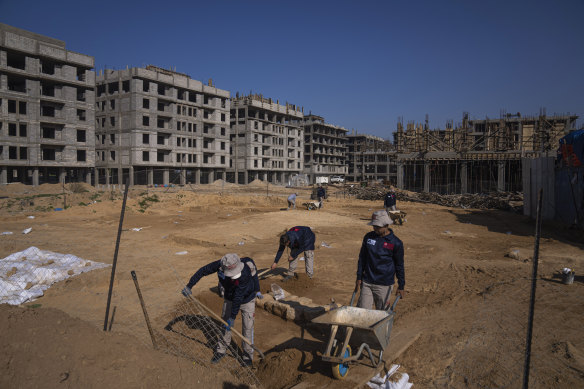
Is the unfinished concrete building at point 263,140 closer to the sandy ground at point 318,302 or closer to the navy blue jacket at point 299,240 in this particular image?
the sandy ground at point 318,302

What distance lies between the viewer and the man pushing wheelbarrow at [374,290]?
14.2 ft

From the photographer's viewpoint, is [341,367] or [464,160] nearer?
[341,367]

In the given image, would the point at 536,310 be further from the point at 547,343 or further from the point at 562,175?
the point at 562,175

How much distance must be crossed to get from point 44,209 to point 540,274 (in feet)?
75.7

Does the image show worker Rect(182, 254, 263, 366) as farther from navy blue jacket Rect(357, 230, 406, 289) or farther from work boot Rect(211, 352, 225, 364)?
navy blue jacket Rect(357, 230, 406, 289)

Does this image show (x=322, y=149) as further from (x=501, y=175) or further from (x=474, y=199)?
(x=474, y=199)

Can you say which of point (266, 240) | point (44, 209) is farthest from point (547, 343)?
point (44, 209)

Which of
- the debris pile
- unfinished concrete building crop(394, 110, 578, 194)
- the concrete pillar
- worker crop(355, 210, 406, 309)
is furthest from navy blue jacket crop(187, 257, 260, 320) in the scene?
the concrete pillar

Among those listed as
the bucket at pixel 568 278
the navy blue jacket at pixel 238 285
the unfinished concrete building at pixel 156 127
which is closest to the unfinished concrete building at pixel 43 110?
the unfinished concrete building at pixel 156 127

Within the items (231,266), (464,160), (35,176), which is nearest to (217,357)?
(231,266)

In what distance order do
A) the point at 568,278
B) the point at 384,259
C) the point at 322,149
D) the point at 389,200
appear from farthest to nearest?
the point at 322,149 < the point at 389,200 < the point at 568,278 < the point at 384,259

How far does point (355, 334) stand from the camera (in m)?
4.26

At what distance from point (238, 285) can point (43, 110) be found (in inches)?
1775

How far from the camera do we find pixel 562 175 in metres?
15.3
